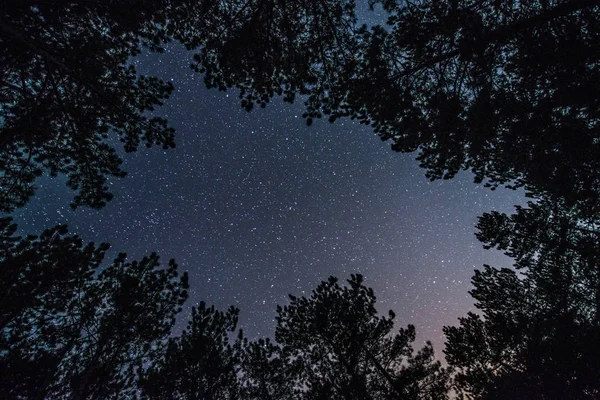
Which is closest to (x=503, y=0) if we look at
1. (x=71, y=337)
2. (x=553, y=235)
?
(x=553, y=235)

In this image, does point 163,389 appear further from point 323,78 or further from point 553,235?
point 553,235

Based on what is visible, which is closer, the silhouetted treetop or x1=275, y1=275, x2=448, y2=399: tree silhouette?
the silhouetted treetop

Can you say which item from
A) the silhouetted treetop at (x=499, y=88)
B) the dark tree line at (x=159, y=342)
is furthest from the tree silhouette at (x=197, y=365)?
the silhouetted treetop at (x=499, y=88)

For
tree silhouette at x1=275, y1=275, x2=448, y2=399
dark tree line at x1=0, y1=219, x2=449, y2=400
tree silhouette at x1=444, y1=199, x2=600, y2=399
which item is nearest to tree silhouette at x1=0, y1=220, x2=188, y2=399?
dark tree line at x1=0, y1=219, x2=449, y2=400

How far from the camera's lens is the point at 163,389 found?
35.3ft

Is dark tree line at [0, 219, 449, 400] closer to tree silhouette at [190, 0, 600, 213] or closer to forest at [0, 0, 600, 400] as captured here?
forest at [0, 0, 600, 400]

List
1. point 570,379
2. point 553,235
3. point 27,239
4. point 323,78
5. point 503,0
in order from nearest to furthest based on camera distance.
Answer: point 503,0 < point 323,78 < point 27,239 < point 553,235 < point 570,379

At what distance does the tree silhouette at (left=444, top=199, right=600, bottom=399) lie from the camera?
337 inches

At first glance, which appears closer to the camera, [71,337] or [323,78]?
[323,78]

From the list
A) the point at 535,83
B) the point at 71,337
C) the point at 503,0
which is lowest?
the point at 71,337

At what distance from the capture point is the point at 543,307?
10.3 meters

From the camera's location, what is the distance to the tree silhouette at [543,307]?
8.56m

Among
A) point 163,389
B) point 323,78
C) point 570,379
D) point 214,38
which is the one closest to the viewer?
point 214,38

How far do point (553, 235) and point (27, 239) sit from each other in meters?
16.3
